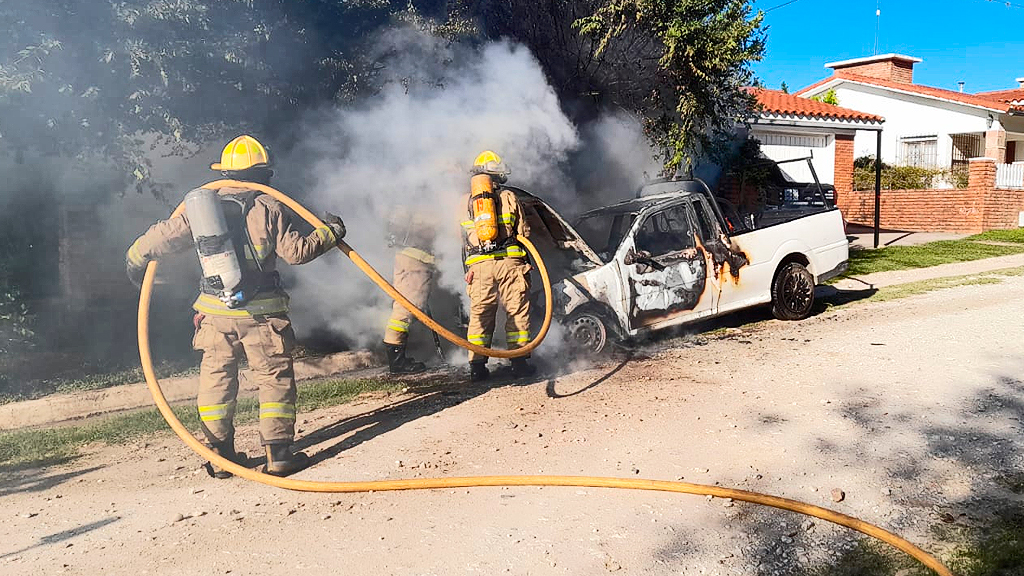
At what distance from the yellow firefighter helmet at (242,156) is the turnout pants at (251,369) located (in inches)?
38.4

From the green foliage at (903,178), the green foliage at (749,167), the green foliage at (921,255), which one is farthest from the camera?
the green foliage at (903,178)

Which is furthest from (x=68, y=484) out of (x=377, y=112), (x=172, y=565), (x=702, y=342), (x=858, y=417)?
(x=702, y=342)

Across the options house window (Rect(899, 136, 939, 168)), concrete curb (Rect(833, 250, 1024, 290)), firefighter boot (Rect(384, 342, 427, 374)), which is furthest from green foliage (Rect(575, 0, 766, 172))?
house window (Rect(899, 136, 939, 168))

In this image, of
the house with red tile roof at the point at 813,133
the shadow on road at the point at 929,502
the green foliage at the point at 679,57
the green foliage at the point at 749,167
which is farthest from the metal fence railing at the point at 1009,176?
the shadow on road at the point at 929,502

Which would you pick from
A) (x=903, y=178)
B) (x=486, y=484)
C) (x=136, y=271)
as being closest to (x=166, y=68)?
(x=136, y=271)

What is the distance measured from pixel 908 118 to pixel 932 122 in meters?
0.71

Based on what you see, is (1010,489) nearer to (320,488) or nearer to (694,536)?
(694,536)

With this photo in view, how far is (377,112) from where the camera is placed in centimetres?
761

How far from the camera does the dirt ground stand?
3.42 metres

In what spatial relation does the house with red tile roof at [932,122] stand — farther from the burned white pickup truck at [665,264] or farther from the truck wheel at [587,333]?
the truck wheel at [587,333]

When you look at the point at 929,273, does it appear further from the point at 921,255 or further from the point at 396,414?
the point at 396,414

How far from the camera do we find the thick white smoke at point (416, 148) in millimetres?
7293

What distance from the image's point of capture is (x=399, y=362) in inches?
283

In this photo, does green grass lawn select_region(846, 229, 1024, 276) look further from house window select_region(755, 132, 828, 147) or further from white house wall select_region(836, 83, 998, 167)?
white house wall select_region(836, 83, 998, 167)
